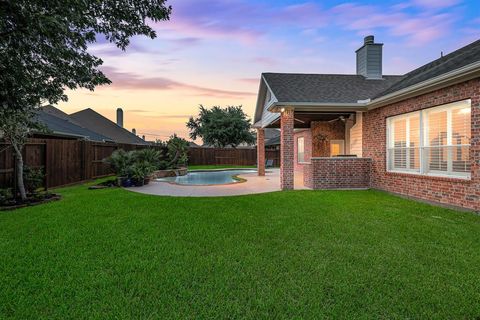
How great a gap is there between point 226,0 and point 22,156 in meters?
9.24

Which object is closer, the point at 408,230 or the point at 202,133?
the point at 408,230

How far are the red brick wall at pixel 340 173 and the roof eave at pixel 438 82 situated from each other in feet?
8.05

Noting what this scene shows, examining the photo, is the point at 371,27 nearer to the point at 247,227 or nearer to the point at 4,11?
the point at 247,227

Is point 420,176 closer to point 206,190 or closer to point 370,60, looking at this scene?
point 206,190

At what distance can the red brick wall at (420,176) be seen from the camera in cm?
620

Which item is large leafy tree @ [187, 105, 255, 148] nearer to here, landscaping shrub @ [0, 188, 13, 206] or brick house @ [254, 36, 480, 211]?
brick house @ [254, 36, 480, 211]

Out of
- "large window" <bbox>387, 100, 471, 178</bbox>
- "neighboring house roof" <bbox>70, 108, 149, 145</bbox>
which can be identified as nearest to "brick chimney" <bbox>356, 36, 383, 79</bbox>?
"large window" <bbox>387, 100, 471, 178</bbox>

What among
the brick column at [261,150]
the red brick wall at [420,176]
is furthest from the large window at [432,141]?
the brick column at [261,150]

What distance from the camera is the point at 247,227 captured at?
5344 mm

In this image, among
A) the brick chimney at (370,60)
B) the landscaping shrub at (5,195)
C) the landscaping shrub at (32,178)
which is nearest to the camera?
the landscaping shrub at (5,195)

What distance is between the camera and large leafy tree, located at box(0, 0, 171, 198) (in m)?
4.45

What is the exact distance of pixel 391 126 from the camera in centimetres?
943

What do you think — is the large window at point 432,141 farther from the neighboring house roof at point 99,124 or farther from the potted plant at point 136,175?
the neighboring house roof at point 99,124

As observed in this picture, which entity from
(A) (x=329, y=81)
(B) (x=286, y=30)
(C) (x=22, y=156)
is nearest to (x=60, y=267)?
(C) (x=22, y=156)
